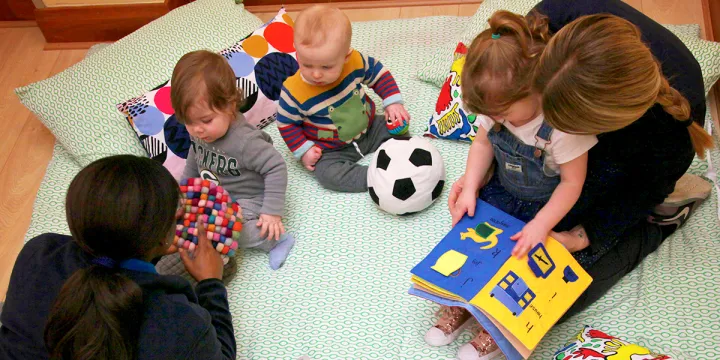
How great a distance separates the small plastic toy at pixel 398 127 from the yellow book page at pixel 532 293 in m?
0.61

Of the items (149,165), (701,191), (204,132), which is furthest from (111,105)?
(701,191)

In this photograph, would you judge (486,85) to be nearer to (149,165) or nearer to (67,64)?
(149,165)

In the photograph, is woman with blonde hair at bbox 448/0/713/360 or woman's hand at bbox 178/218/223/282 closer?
woman with blonde hair at bbox 448/0/713/360

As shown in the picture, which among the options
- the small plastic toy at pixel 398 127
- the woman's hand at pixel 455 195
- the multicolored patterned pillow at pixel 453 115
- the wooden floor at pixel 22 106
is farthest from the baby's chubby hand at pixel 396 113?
the wooden floor at pixel 22 106

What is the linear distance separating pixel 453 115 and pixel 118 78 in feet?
3.44

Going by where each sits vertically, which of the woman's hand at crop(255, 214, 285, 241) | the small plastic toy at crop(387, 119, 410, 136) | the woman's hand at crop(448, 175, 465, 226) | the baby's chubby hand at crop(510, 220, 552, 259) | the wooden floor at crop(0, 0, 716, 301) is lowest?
the wooden floor at crop(0, 0, 716, 301)

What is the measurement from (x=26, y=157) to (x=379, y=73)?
1.24 metres

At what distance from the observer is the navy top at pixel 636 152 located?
1125 millimetres

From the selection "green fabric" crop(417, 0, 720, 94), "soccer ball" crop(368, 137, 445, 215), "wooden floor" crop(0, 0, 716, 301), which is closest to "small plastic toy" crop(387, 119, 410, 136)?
A: "soccer ball" crop(368, 137, 445, 215)

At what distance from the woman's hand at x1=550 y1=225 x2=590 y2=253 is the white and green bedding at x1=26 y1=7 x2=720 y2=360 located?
0.54 ft

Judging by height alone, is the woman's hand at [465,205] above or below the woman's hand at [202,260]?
above

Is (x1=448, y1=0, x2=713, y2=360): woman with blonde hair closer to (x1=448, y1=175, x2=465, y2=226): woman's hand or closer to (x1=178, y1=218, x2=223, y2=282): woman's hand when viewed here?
(x1=448, y1=175, x2=465, y2=226): woman's hand

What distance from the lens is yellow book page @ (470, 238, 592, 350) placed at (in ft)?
3.65

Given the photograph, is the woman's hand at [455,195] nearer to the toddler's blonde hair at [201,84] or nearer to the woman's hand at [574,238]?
the woman's hand at [574,238]
